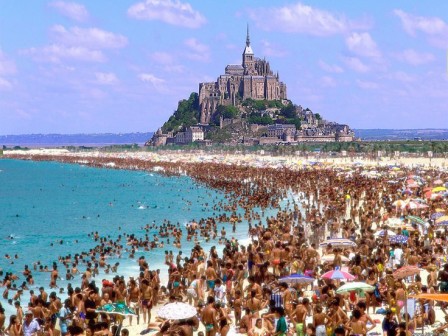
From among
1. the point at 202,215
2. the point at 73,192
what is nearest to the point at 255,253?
the point at 202,215

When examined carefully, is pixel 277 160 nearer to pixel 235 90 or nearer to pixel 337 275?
pixel 235 90

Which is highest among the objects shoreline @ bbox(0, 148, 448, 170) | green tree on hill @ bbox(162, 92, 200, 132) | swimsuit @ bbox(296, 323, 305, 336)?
green tree on hill @ bbox(162, 92, 200, 132)

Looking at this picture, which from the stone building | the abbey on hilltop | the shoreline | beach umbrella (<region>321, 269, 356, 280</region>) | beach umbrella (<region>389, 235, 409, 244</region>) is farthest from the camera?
the stone building

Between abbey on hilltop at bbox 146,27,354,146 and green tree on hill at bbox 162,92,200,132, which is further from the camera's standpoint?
green tree on hill at bbox 162,92,200,132

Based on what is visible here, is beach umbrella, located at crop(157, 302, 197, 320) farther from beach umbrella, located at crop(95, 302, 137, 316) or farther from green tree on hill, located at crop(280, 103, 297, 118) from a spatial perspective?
green tree on hill, located at crop(280, 103, 297, 118)

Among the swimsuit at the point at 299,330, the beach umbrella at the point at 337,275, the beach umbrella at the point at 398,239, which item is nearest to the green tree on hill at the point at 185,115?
the beach umbrella at the point at 398,239

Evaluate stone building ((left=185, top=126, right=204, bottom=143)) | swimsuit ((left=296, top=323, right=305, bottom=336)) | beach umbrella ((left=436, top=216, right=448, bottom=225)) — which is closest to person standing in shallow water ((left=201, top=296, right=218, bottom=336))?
swimsuit ((left=296, top=323, right=305, bottom=336))

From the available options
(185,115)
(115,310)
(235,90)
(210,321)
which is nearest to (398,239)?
(210,321)

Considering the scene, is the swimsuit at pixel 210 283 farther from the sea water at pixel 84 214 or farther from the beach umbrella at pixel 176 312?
the sea water at pixel 84 214

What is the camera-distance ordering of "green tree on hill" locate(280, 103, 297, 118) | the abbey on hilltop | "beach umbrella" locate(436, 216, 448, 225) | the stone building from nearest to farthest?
1. "beach umbrella" locate(436, 216, 448, 225)
2. the abbey on hilltop
3. "green tree on hill" locate(280, 103, 297, 118)
4. the stone building
